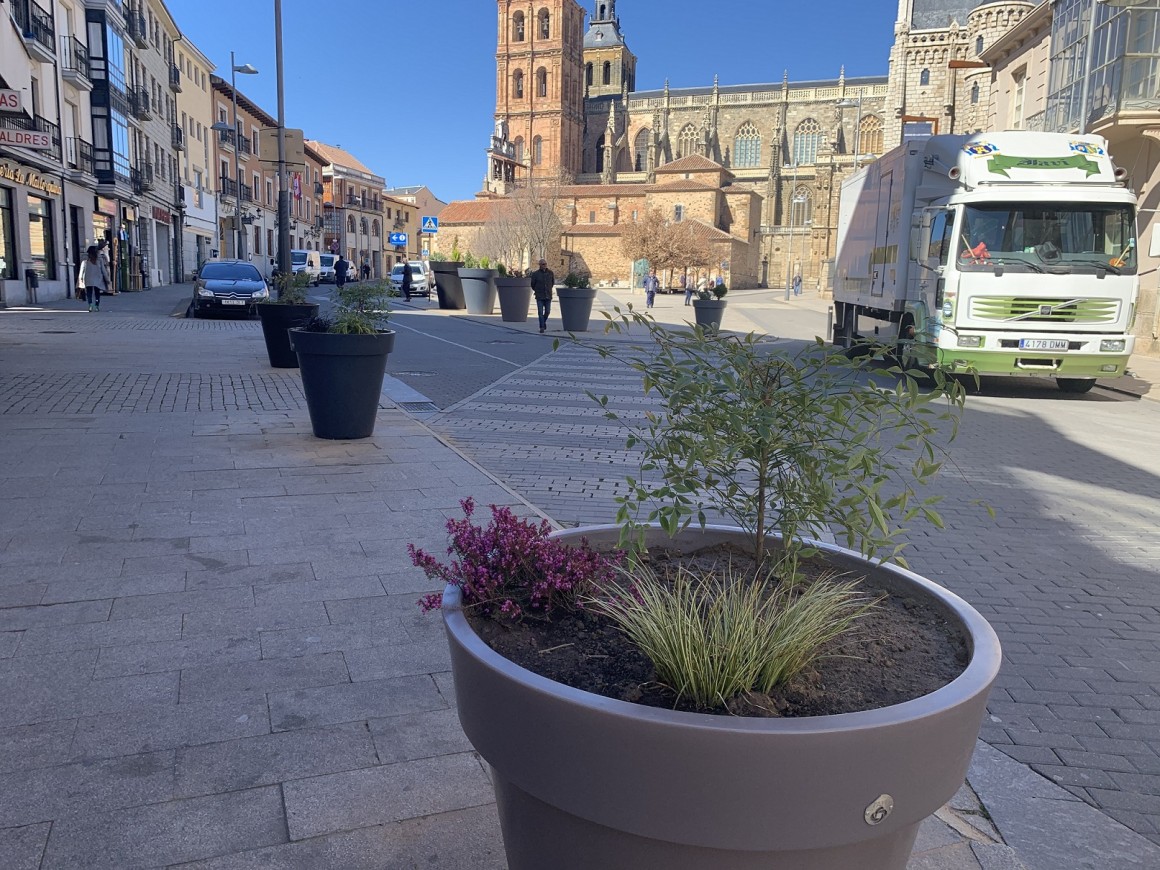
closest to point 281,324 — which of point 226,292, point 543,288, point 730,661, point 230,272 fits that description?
point 543,288

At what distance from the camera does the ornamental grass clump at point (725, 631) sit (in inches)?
76.0

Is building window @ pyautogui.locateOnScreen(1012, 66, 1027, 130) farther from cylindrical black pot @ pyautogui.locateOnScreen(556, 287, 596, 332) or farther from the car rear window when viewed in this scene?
the car rear window

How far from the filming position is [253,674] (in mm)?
3314

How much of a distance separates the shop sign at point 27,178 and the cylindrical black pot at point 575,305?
49.5ft

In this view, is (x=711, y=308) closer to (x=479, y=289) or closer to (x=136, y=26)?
(x=479, y=289)

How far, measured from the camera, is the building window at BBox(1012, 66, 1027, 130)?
2645cm

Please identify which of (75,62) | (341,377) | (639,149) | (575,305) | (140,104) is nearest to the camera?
(341,377)

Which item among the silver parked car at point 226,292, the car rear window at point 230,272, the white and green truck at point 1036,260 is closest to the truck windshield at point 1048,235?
the white and green truck at point 1036,260

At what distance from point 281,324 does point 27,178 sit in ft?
61.8

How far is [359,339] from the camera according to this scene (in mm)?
7367

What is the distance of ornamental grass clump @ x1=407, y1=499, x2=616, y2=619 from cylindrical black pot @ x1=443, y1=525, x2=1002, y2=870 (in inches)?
14.2

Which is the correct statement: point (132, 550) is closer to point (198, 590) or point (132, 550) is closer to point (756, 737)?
point (198, 590)

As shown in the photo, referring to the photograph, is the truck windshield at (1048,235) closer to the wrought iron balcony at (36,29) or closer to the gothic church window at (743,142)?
the wrought iron balcony at (36,29)

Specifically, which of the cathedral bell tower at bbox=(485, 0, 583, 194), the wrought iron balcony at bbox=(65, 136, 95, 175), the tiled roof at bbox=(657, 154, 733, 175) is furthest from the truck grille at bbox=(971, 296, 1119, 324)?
the cathedral bell tower at bbox=(485, 0, 583, 194)
